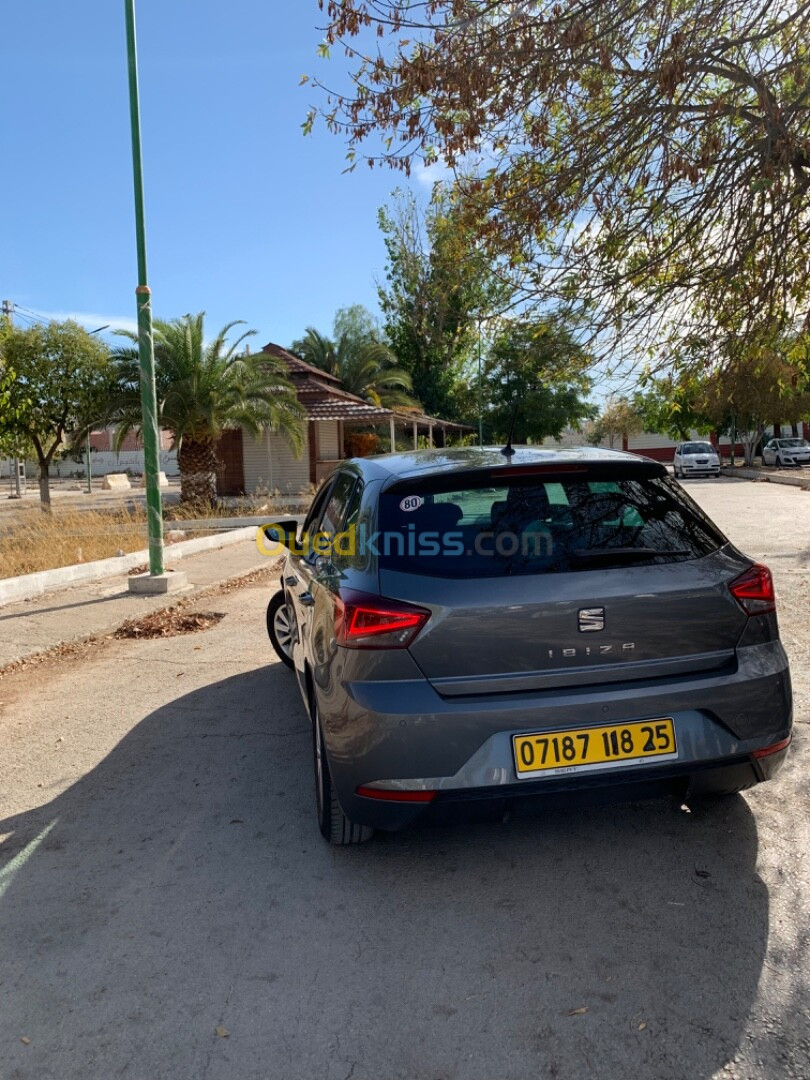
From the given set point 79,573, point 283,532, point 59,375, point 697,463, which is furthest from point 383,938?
point 697,463

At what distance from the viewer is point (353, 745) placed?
3.09 m

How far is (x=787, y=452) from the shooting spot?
41.1 m

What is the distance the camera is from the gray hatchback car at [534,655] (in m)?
2.98

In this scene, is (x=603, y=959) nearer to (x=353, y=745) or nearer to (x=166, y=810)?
(x=353, y=745)

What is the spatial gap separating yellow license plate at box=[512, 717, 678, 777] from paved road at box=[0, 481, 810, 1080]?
1.72 ft

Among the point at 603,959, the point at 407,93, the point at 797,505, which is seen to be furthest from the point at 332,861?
the point at 797,505

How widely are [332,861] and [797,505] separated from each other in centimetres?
1855

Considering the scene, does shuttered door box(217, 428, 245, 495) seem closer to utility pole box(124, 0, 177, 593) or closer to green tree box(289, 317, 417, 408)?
green tree box(289, 317, 417, 408)

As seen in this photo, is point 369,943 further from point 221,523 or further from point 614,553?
point 221,523

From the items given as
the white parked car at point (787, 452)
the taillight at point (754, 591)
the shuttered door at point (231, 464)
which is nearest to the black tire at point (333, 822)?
the taillight at point (754, 591)

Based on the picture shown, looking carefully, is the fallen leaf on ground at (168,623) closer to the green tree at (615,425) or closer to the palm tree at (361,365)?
the palm tree at (361,365)

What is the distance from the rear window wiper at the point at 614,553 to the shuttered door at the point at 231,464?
28.1 m

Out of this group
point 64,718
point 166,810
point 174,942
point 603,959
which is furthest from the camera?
point 64,718

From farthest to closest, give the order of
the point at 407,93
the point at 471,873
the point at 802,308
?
the point at 802,308
the point at 407,93
the point at 471,873
